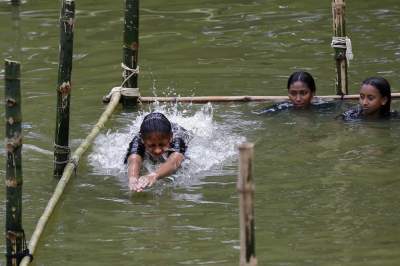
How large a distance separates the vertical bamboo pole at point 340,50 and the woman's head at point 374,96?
1.69 ft

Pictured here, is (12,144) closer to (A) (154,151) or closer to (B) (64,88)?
(B) (64,88)

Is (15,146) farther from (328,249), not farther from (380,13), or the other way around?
(380,13)

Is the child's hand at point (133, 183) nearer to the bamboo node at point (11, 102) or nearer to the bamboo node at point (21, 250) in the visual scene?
the bamboo node at point (21, 250)

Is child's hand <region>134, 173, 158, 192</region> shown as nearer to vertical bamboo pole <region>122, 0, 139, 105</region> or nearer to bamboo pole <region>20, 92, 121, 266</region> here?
bamboo pole <region>20, 92, 121, 266</region>

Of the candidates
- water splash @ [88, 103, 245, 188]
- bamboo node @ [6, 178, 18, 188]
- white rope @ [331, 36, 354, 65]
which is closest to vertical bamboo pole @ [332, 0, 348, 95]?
white rope @ [331, 36, 354, 65]

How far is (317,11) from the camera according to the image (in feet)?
45.7

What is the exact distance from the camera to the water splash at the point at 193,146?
8.21 meters

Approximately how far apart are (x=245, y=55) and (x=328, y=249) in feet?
19.5

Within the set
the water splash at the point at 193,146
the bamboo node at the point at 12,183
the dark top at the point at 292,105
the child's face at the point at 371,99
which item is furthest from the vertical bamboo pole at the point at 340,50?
the bamboo node at the point at 12,183

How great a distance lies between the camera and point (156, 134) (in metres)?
7.70

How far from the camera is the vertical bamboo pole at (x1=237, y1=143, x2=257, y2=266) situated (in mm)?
4426

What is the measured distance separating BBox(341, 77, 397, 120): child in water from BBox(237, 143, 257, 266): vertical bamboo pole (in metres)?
4.90

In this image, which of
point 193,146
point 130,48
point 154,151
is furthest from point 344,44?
point 154,151

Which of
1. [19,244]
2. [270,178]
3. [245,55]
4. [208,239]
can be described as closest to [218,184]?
[270,178]
